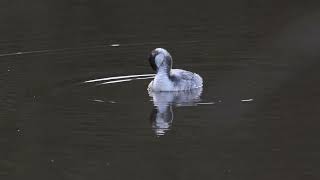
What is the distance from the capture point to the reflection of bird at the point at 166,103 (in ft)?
50.9

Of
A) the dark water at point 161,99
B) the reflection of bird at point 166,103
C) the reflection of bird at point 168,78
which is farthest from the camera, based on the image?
the reflection of bird at point 168,78

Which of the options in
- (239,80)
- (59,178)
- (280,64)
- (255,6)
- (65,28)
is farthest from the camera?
(255,6)

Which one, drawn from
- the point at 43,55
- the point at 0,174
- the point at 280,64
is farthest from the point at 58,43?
the point at 0,174

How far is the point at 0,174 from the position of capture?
13.0 m

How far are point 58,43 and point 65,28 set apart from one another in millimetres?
2681

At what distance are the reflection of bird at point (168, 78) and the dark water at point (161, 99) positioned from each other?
0.79 ft

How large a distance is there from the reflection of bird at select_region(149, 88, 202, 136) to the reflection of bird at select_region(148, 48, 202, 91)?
0.30 feet

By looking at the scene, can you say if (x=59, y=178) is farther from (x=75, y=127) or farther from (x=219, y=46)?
(x=219, y=46)

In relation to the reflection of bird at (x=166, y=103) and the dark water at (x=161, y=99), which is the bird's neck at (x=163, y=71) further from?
the dark water at (x=161, y=99)

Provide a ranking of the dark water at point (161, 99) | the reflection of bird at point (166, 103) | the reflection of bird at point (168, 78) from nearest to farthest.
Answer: the dark water at point (161, 99) < the reflection of bird at point (166, 103) < the reflection of bird at point (168, 78)

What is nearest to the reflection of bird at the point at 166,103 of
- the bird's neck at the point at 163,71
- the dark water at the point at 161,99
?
the dark water at the point at 161,99

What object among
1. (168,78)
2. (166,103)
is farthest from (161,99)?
(168,78)

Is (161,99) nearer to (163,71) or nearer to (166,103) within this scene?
(166,103)

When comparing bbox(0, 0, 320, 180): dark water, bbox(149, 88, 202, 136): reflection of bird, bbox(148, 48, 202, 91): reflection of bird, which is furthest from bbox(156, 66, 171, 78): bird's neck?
bbox(0, 0, 320, 180): dark water
